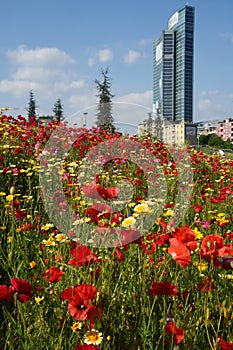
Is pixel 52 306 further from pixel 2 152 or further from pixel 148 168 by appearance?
pixel 148 168

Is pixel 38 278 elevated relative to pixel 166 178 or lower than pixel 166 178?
lower

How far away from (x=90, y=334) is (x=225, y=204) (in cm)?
276

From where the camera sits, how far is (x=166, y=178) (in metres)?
4.23

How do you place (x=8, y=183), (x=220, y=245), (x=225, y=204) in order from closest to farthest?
(x=220, y=245), (x=8, y=183), (x=225, y=204)

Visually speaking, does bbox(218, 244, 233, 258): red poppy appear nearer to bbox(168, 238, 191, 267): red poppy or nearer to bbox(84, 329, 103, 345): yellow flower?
bbox(168, 238, 191, 267): red poppy

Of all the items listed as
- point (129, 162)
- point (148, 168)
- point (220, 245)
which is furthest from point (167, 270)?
point (129, 162)

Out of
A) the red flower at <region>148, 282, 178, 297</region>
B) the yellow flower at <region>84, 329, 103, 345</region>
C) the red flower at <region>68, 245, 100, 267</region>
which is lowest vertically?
the yellow flower at <region>84, 329, 103, 345</region>

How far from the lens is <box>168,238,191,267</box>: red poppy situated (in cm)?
98

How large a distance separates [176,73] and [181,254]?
125m

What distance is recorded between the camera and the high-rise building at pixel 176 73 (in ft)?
387

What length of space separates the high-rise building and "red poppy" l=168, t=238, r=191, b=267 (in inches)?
4623

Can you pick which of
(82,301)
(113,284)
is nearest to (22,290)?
(82,301)

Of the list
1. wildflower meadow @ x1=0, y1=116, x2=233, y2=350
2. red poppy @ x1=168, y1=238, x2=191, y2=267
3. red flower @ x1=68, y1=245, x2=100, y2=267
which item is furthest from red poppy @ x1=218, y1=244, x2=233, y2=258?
red flower @ x1=68, y1=245, x2=100, y2=267

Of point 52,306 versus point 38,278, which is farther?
point 38,278
